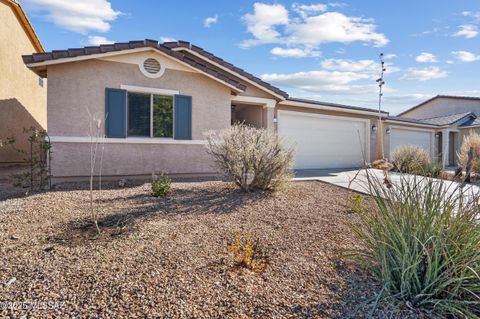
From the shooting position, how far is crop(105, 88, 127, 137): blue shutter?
9234mm

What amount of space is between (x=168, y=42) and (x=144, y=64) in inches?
81.8

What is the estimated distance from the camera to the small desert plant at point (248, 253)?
11.9ft

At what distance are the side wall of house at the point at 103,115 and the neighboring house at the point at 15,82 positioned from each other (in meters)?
5.77

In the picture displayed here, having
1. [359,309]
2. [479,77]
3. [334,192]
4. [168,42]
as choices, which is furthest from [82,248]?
[479,77]

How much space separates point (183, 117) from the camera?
10.4 m

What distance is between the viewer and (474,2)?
9820 millimetres

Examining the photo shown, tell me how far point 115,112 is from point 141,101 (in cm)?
97

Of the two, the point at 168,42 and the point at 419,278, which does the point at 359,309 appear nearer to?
the point at 419,278

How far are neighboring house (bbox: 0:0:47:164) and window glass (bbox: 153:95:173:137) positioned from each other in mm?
7515

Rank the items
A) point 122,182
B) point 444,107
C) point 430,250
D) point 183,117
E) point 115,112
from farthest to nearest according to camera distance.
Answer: point 444,107 → point 183,117 → point 115,112 → point 122,182 → point 430,250

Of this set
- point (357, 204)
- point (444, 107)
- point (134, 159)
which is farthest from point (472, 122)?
point (134, 159)

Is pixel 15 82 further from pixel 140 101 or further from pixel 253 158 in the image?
pixel 253 158

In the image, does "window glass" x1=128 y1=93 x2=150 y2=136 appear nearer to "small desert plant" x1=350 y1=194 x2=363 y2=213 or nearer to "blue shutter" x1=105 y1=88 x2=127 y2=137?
"blue shutter" x1=105 y1=88 x2=127 y2=137

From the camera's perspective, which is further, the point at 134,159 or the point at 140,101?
the point at 140,101
